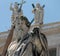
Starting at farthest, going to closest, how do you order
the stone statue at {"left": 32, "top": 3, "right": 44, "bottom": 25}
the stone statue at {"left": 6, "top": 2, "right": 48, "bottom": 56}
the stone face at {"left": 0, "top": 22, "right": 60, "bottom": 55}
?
1. the stone statue at {"left": 32, "top": 3, "right": 44, "bottom": 25}
2. the stone face at {"left": 0, "top": 22, "right": 60, "bottom": 55}
3. the stone statue at {"left": 6, "top": 2, "right": 48, "bottom": 56}

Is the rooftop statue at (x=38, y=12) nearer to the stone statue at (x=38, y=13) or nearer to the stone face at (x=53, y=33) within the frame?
Answer: the stone statue at (x=38, y=13)

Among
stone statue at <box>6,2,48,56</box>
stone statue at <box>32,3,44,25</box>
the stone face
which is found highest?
stone statue at <box>6,2,48,56</box>

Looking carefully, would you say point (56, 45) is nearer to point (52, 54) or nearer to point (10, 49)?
point (52, 54)

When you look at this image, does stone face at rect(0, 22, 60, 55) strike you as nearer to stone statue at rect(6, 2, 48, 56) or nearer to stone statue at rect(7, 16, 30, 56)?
stone statue at rect(7, 16, 30, 56)

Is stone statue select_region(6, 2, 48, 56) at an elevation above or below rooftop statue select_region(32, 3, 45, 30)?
above

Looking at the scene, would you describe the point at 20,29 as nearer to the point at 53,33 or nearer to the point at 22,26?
the point at 22,26

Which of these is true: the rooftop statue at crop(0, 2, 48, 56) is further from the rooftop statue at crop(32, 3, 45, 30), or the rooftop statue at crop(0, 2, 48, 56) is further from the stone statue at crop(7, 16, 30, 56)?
the rooftop statue at crop(32, 3, 45, 30)

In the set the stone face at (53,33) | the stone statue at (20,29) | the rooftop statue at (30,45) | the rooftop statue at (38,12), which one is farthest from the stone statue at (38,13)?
the rooftop statue at (30,45)

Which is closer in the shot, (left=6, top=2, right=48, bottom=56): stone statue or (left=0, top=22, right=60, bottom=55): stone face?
(left=6, top=2, right=48, bottom=56): stone statue

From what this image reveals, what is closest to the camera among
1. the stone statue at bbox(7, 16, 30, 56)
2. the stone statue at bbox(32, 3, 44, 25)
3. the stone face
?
the stone statue at bbox(7, 16, 30, 56)

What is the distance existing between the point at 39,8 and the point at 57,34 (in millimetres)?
1869

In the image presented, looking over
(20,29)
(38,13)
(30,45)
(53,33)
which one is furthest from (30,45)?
(38,13)

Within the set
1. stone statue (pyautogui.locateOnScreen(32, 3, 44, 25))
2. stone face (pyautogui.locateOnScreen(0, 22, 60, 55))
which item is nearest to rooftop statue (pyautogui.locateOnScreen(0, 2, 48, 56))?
stone face (pyautogui.locateOnScreen(0, 22, 60, 55))

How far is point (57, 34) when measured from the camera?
68.9 ft
